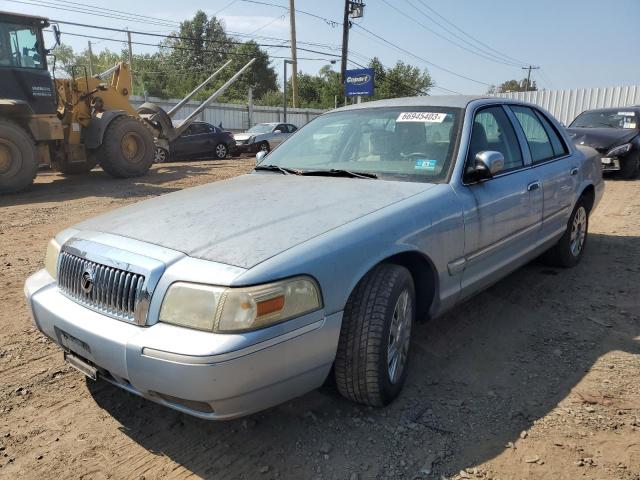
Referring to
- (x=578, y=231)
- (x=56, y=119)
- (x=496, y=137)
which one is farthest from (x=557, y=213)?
(x=56, y=119)

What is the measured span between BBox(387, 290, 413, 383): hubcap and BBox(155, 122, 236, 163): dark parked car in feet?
48.7

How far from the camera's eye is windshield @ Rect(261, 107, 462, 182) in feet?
10.9

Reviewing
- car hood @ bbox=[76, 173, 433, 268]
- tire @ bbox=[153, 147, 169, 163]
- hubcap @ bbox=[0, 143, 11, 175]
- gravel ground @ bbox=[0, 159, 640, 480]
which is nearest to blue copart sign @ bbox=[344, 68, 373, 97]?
tire @ bbox=[153, 147, 169, 163]

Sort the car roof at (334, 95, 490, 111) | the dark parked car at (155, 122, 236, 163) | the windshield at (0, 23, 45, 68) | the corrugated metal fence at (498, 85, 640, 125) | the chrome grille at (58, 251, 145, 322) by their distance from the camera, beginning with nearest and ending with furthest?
the chrome grille at (58, 251, 145, 322), the car roof at (334, 95, 490, 111), the windshield at (0, 23, 45, 68), the dark parked car at (155, 122, 236, 163), the corrugated metal fence at (498, 85, 640, 125)

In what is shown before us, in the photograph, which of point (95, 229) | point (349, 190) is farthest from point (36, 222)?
point (349, 190)

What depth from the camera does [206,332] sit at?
2062 mm

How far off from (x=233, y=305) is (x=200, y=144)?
16.4 meters

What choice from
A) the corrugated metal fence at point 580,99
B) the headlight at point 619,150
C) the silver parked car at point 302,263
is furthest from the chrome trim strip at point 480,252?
the corrugated metal fence at point 580,99

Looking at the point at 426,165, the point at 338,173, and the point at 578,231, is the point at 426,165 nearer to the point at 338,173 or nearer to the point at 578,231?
the point at 338,173

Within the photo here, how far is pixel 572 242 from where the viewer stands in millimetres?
4930

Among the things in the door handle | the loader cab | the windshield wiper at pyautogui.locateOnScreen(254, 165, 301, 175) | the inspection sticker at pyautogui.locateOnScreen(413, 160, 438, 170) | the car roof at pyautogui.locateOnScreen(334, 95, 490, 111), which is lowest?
the door handle

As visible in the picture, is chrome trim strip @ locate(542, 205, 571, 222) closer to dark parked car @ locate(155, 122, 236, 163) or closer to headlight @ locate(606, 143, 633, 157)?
headlight @ locate(606, 143, 633, 157)

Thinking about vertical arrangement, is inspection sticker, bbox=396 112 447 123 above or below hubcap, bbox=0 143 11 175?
above

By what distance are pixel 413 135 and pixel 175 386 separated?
2292 mm
